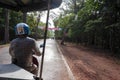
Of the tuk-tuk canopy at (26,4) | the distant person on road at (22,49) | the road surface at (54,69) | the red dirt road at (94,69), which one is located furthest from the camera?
the red dirt road at (94,69)

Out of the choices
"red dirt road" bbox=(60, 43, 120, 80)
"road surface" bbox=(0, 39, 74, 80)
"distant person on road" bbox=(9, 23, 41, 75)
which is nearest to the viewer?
"distant person on road" bbox=(9, 23, 41, 75)

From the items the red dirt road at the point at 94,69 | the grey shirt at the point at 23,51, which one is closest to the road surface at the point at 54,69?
the red dirt road at the point at 94,69

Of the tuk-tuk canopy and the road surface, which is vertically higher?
the tuk-tuk canopy

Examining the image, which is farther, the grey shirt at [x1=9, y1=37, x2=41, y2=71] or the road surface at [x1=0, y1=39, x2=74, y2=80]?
the road surface at [x1=0, y1=39, x2=74, y2=80]

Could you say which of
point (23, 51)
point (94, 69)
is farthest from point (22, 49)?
point (94, 69)

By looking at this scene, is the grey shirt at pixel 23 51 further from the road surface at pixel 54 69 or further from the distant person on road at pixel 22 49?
the road surface at pixel 54 69

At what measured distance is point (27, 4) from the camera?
5773 millimetres

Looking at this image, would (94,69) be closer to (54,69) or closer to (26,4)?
(54,69)

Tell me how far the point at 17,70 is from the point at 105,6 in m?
22.8

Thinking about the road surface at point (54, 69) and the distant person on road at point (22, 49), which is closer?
the distant person on road at point (22, 49)

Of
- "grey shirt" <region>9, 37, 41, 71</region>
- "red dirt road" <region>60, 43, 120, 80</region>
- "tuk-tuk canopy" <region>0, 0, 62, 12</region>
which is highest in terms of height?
"tuk-tuk canopy" <region>0, 0, 62, 12</region>

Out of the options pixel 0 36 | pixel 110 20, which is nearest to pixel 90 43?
pixel 0 36

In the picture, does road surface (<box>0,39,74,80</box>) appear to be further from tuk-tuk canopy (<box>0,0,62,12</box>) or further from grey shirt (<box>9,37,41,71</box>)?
grey shirt (<box>9,37,41,71</box>)

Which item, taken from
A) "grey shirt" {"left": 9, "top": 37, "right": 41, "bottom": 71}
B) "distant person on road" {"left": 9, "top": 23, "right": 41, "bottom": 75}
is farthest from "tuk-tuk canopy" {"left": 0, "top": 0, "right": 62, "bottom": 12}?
"grey shirt" {"left": 9, "top": 37, "right": 41, "bottom": 71}
